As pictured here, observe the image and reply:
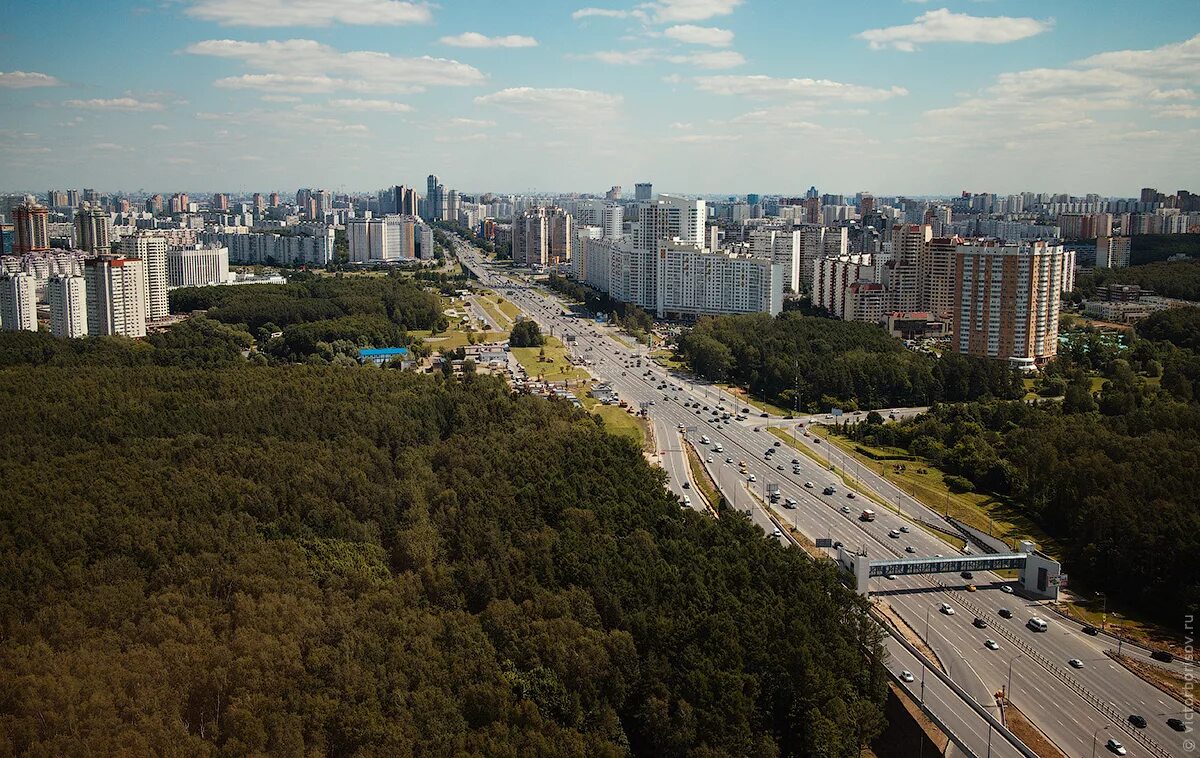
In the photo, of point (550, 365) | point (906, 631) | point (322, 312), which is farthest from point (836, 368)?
point (322, 312)

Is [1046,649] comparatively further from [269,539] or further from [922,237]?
[922,237]

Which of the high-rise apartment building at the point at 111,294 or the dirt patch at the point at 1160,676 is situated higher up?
the high-rise apartment building at the point at 111,294

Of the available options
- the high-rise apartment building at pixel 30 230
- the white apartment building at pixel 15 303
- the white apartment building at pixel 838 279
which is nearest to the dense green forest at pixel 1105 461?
the white apartment building at pixel 838 279

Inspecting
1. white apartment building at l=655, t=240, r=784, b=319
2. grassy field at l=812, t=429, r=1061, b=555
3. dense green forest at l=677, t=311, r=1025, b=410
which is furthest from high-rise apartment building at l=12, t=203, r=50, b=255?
grassy field at l=812, t=429, r=1061, b=555

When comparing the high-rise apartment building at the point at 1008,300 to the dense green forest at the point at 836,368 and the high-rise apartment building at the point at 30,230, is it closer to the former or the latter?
the dense green forest at the point at 836,368

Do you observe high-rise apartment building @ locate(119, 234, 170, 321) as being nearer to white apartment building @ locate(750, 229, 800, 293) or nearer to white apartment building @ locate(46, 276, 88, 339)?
white apartment building @ locate(46, 276, 88, 339)
